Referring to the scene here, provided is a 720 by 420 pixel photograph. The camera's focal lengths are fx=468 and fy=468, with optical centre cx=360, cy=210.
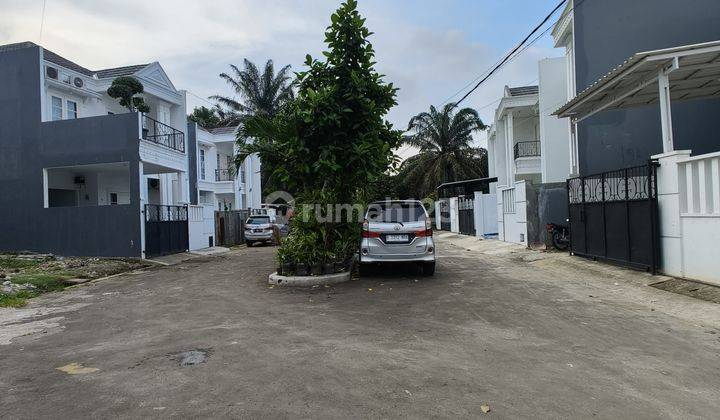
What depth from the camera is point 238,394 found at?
381 centimetres

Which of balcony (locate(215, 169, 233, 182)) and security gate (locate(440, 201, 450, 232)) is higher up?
balcony (locate(215, 169, 233, 182))

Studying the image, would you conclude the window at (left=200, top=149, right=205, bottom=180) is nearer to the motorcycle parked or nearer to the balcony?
the balcony

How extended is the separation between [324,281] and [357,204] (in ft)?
7.69

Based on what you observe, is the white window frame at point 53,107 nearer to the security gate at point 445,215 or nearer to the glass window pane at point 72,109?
the glass window pane at point 72,109

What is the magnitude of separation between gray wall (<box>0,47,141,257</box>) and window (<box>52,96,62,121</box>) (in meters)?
1.32

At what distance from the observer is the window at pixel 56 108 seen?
17781mm

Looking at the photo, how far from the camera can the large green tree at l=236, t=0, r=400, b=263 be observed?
1009cm

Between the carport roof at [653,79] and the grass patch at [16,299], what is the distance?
12398 millimetres

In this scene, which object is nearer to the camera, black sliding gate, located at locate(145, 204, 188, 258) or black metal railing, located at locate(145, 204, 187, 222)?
black sliding gate, located at locate(145, 204, 188, 258)

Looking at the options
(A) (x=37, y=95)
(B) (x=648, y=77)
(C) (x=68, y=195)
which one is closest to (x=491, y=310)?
(B) (x=648, y=77)

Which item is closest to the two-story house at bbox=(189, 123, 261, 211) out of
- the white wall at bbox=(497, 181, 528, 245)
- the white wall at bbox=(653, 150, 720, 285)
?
the white wall at bbox=(497, 181, 528, 245)

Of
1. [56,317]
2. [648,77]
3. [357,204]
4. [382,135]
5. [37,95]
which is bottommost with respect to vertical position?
[56,317]

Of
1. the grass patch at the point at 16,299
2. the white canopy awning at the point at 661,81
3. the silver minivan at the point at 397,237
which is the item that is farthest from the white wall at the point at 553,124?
the grass patch at the point at 16,299

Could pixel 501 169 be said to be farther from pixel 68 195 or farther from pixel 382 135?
pixel 68 195
